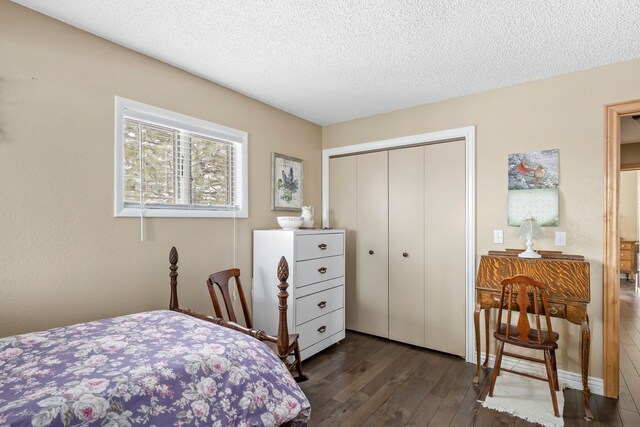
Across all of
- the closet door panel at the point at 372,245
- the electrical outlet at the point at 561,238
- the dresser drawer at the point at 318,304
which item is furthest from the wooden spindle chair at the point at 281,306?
the electrical outlet at the point at 561,238

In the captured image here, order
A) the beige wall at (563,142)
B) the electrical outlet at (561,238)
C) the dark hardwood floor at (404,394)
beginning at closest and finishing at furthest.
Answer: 1. the dark hardwood floor at (404,394)
2. the beige wall at (563,142)
3. the electrical outlet at (561,238)

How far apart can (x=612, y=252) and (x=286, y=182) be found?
2748 millimetres

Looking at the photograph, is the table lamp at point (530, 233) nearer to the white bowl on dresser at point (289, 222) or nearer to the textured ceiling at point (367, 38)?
the textured ceiling at point (367, 38)

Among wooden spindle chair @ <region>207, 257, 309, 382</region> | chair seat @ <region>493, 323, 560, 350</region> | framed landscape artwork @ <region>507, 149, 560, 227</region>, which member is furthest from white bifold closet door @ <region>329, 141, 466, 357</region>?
wooden spindle chair @ <region>207, 257, 309, 382</region>

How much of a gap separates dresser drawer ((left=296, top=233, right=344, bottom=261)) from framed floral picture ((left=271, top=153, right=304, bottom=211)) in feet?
1.91

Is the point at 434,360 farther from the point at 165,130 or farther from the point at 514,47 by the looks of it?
the point at 165,130

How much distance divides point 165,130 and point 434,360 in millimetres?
2964

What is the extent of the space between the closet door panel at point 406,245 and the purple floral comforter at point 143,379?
2056 millimetres

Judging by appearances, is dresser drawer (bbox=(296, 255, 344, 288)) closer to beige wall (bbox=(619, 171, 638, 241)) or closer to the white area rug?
the white area rug

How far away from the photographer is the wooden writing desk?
87.4 inches

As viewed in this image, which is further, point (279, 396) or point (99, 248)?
point (99, 248)

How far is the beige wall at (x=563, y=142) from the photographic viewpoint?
97.4 inches

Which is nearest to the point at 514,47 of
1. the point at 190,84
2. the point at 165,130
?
the point at 190,84

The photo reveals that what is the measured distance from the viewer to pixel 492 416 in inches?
84.7
